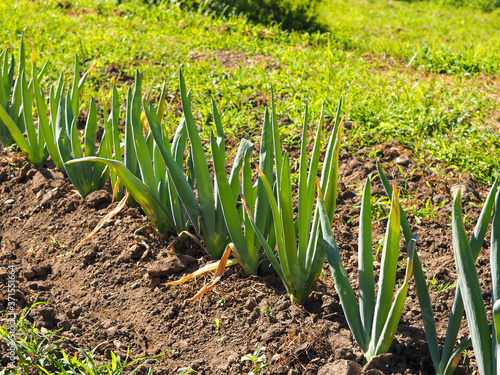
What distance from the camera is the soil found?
5.82 feet

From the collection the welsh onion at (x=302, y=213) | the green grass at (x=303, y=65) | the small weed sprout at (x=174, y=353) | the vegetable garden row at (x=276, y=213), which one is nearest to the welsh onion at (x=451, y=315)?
the vegetable garden row at (x=276, y=213)

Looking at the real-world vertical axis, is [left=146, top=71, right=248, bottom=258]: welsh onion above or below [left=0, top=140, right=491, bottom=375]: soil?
above

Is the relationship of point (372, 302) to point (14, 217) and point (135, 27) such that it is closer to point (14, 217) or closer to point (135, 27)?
point (14, 217)

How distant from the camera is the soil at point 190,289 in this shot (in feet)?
5.82

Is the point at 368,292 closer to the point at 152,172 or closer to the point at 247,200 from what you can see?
the point at 247,200

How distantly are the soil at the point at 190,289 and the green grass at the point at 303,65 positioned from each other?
440 millimetres

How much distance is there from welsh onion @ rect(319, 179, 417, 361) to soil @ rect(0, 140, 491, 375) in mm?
93

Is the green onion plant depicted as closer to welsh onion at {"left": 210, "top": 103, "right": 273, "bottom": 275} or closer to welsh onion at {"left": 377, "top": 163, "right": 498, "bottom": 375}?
welsh onion at {"left": 210, "top": 103, "right": 273, "bottom": 275}

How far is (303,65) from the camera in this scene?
14.0 feet

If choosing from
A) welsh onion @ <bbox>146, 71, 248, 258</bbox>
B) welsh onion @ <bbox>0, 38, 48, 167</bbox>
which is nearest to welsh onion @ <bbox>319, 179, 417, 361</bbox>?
welsh onion @ <bbox>146, 71, 248, 258</bbox>

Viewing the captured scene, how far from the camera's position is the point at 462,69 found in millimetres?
4230

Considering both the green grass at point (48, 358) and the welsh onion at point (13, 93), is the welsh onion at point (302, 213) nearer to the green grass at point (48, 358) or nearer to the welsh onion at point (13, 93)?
the green grass at point (48, 358)

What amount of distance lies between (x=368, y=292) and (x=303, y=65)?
2.96 metres

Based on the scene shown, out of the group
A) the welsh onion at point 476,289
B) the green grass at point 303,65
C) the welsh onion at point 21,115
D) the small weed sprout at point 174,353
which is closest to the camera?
the welsh onion at point 476,289
